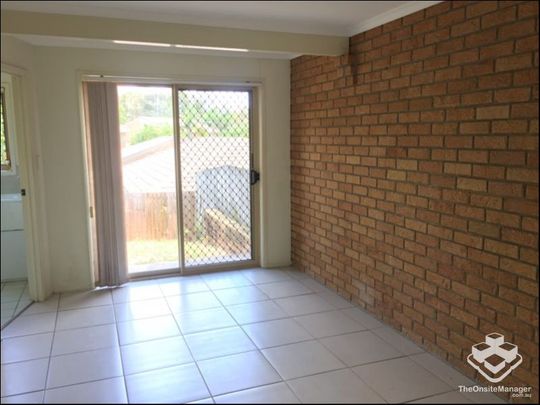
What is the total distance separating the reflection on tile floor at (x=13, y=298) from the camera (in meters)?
3.50

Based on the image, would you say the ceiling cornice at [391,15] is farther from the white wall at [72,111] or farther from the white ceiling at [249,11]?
the white wall at [72,111]

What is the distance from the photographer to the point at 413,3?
2799 mm

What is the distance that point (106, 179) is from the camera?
4.12 meters

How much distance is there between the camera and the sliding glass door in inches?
169

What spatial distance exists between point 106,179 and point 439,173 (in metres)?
2.98

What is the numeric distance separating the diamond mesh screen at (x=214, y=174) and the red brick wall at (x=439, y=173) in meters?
0.96

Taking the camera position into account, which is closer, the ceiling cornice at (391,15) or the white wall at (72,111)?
the ceiling cornice at (391,15)

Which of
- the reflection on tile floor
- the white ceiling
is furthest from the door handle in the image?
the reflection on tile floor

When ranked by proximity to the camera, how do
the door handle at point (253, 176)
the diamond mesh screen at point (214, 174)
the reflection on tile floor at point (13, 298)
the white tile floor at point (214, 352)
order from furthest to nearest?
1. the door handle at point (253, 176)
2. the diamond mesh screen at point (214, 174)
3. the reflection on tile floor at point (13, 298)
4. the white tile floor at point (214, 352)

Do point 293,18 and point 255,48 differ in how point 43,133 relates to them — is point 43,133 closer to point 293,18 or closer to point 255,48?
point 255,48

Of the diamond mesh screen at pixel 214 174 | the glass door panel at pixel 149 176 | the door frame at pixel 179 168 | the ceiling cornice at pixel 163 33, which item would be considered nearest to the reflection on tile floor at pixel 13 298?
the door frame at pixel 179 168

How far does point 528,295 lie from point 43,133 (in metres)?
3.88

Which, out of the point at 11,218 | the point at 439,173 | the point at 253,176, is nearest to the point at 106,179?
the point at 11,218

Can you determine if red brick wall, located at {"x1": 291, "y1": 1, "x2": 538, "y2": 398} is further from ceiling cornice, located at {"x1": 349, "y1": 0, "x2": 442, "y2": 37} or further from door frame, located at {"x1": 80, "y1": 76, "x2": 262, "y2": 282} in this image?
door frame, located at {"x1": 80, "y1": 76, "x2": 262, "y2": 282}
